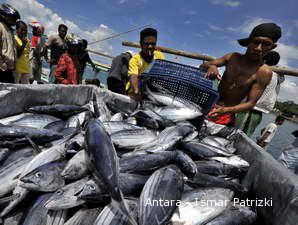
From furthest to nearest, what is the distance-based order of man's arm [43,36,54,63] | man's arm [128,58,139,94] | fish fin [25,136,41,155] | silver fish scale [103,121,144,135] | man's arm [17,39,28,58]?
man's arm [43,36,54,63] < man's arm [17,39,28,58] < man's arm [128,58,139,94] < silver fish scale [103,121,144,135] < fish fin [25,136,41,155]

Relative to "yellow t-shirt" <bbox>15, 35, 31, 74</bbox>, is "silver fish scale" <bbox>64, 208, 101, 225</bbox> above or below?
below

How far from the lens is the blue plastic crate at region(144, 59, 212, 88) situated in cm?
290

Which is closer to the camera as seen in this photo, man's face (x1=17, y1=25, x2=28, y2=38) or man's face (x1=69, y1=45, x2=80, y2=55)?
man's face (x1=69, y1=45, x2=80, y2=55)

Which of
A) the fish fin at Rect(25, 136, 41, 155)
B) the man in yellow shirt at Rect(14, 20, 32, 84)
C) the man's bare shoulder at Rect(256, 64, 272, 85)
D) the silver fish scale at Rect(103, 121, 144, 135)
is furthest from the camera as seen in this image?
the man in yellow shirt at Rect(14, 20, 32, 84)

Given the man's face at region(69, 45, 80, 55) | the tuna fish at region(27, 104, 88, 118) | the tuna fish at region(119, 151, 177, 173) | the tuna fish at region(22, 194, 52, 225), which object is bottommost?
the tuna fish at region(22, 194, 52, 225)

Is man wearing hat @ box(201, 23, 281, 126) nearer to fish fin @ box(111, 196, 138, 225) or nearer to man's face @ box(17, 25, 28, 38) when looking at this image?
fish fin @ box(111, 196, 138, 225)

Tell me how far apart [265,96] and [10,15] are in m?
4.55

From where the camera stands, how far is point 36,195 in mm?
1522

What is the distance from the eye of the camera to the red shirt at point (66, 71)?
421 centimetres

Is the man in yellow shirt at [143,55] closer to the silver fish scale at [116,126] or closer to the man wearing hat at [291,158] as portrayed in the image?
the silver fish scale at [116,126]

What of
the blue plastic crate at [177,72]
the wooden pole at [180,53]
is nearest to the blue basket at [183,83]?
the blue plastic crate at [177,72]

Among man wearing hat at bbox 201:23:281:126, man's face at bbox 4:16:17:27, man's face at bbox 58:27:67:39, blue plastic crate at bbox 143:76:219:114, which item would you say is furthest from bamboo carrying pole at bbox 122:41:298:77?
man's face at bbox 4:16:17:27

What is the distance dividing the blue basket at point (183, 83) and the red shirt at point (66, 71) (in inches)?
73.4

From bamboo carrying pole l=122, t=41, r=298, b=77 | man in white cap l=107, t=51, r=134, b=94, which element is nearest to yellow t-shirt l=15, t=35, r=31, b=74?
man in white cap l=107, t=51, r=134, b=94
